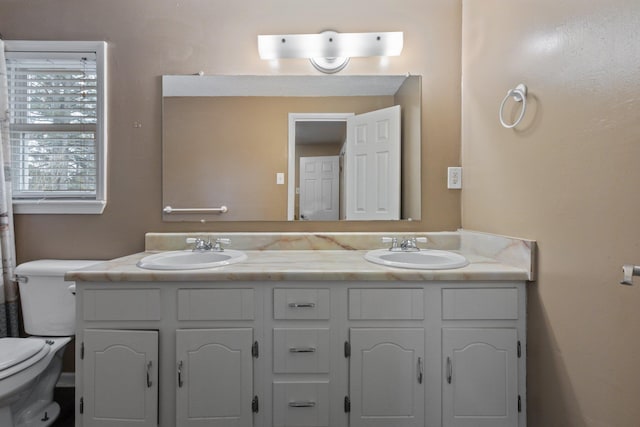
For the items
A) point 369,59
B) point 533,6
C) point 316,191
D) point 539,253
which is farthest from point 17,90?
point 539,253

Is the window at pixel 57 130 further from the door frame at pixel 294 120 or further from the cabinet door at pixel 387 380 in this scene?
the cabinet door at pixel 387 380

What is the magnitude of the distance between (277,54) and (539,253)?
1.56 m

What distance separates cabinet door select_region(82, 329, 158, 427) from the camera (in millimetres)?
1144

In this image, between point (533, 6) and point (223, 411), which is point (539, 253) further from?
point (223, 411)

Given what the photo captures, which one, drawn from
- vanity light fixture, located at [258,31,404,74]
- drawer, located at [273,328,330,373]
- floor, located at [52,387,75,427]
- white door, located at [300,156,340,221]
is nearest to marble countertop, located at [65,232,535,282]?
drawer, located at [273,328,330,373]

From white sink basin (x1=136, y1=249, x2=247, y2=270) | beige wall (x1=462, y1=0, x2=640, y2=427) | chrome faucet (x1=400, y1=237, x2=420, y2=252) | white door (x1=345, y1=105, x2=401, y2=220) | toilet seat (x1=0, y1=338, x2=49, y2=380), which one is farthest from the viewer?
white door (x1=345, y1=105, x2=401, y2=220)

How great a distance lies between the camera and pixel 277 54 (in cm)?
161

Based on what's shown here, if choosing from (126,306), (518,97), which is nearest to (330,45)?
(518,97)

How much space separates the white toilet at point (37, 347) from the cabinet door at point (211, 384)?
2.10ft

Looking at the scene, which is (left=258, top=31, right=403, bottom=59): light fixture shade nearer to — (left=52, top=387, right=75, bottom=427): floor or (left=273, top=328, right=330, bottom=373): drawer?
(left=273, top=328, right=330, bottom=373): drawer

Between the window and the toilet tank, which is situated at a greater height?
the window

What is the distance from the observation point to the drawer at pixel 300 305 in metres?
1.16

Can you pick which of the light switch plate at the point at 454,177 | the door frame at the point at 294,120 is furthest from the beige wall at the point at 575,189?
the door frame at the point at 294,120

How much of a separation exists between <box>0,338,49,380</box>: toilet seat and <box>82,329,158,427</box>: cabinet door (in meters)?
0.26
